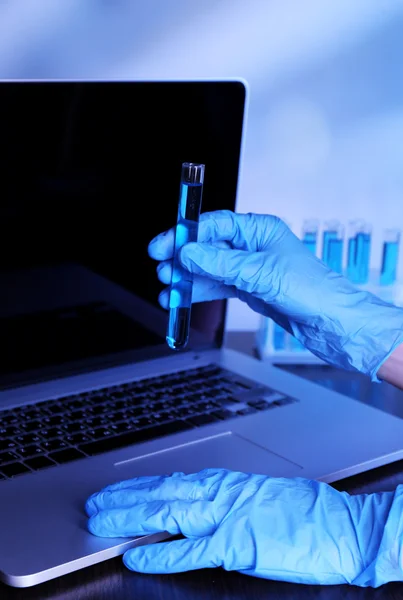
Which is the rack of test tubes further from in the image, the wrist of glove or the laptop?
the wrist of glove

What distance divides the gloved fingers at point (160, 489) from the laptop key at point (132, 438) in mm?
152

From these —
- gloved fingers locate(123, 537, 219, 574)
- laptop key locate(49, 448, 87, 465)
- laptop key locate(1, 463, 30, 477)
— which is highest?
laptop key locate(49, 448, 87, 465)

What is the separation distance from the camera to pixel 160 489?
99 cm

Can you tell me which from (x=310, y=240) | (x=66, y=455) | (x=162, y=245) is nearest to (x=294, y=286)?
(x=162, y=245)

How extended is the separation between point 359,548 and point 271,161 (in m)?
1.10

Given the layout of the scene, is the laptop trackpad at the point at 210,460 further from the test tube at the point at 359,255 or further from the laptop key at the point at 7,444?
the test tube at the point at 359,255

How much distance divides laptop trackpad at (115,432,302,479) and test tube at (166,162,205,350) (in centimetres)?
19

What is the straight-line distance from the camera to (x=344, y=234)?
1.82m

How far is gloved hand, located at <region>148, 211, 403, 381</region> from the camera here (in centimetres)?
112

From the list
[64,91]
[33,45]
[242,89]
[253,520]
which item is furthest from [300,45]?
[253,520]

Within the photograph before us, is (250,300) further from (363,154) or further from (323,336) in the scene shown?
(363,154)

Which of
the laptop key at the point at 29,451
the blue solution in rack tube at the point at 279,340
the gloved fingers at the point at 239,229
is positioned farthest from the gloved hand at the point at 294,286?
the blue solution in rack tube at the point at 279,340

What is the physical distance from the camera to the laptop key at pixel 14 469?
108 cm

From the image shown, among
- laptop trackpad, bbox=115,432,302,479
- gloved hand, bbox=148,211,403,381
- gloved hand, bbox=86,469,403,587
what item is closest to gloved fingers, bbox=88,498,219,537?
gloved hand, bbox=86,469,403,587
